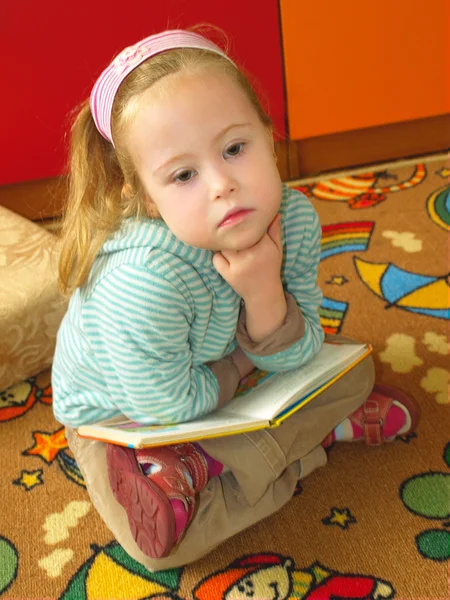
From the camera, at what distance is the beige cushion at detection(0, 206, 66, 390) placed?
128 cm

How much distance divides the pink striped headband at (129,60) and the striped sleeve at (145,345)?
202mm

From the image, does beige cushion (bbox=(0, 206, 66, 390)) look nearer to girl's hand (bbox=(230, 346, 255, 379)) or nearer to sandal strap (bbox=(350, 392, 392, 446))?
girl's hand (bbox=(230, 346, 255, 379))

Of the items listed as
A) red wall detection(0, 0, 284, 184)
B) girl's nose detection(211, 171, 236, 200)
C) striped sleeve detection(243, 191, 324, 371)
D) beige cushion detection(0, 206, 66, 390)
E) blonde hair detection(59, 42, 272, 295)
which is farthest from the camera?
red wall detection(0, 0, 284, 184)

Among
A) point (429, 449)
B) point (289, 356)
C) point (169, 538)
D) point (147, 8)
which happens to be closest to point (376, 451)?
point (429, 449)

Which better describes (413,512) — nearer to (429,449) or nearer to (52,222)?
(429,449)

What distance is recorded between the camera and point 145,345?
87 centimetres

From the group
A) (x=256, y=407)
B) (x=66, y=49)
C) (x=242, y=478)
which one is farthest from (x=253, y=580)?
(x=66, y=49)

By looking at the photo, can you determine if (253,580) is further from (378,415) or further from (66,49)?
(66,49)

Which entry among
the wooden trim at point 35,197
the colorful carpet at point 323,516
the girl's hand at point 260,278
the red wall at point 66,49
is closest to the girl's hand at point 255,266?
the girl's hand at point 260,278

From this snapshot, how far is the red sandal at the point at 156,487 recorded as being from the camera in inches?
34.6

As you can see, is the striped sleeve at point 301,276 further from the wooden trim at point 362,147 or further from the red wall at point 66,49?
the wooden trim at point 362,147

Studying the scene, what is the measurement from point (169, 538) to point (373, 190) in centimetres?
119

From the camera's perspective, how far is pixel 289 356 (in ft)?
3.27

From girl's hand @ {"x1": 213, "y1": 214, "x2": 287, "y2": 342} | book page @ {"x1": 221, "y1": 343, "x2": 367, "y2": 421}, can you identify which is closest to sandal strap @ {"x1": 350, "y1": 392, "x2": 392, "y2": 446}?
book page @ {"x1": 221, "y1": 343, "x2": 367, "y2": 421}
